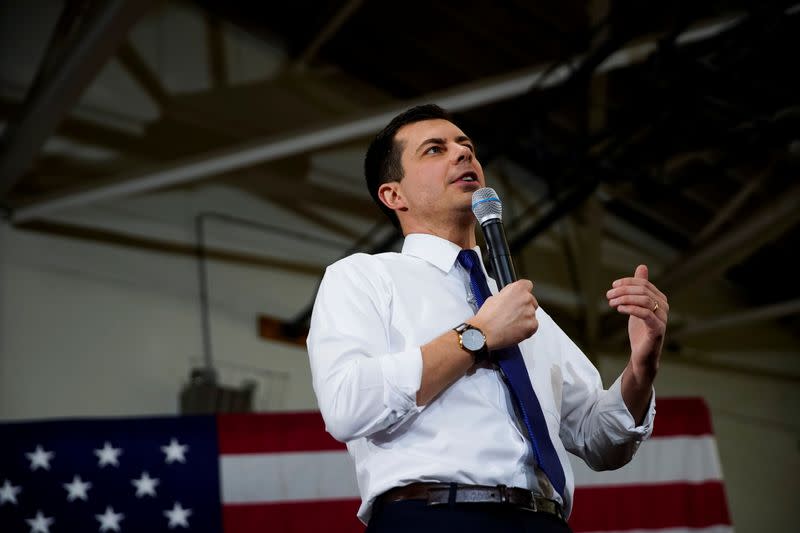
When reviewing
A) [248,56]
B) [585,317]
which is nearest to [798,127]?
[585,317]

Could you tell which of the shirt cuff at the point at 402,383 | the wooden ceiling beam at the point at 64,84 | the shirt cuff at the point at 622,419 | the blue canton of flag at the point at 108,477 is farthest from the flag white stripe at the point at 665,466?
the wooden ceiling beam at the point at 64,84

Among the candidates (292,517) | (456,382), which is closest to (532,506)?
(456,382)

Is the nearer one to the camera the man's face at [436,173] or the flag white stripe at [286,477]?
the man's face at [436,173]

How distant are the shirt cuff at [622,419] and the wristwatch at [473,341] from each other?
314mm

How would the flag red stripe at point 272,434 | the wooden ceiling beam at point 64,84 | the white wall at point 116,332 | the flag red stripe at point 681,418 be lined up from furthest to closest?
1. the white wall at point 116,332
2. the wooden ceiling beam at point 64,84
3. the flag red stripe at point 681,418
4. the flag red stripe at point 272,434

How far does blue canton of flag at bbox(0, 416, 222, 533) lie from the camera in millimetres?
3230

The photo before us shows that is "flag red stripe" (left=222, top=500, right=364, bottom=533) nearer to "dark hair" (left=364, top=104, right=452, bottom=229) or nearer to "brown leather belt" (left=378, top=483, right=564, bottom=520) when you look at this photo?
"dark hair" (left=364, top=104, right=452, bottom=229)

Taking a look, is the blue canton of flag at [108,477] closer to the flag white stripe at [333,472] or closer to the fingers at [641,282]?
the flag white stripe at [333,472]

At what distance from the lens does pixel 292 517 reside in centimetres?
338

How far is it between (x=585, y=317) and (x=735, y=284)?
1.87 m

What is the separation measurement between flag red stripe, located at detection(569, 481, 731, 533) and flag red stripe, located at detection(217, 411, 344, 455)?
952 mm

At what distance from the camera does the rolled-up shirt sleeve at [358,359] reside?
1333 mm

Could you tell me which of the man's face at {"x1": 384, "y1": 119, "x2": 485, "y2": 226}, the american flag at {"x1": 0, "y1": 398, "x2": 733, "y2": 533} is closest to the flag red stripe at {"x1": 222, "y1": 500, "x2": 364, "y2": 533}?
the american flag at {"x1": 0, "y1": 398, "x2": 733, "y2": 533}

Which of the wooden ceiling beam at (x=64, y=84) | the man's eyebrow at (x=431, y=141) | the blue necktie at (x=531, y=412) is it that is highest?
the wooden ceiling beam at (x=64, y=84)
